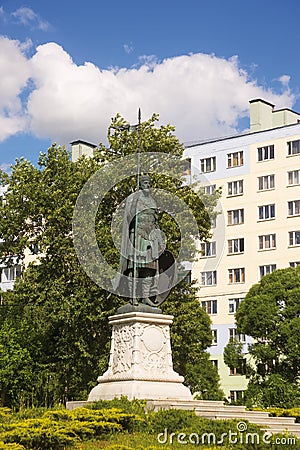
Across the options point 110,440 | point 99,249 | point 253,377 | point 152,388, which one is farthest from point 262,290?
point 110,440

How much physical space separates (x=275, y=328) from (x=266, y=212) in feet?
62.3

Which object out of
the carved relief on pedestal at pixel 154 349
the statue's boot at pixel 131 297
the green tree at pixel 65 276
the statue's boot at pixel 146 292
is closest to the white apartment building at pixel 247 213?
the green tree at pixel 65 276

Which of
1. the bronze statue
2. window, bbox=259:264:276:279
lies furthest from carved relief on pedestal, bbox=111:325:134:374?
window, bbox=259:264:276:279

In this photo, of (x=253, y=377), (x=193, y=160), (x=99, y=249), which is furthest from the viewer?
(x=193, y=160)

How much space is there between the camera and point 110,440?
14.3 m

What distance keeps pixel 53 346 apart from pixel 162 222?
22.5 ft

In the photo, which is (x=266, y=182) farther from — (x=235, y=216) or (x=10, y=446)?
(x=10, y=446)

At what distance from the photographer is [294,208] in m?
53.2

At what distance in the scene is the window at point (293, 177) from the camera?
53344mm

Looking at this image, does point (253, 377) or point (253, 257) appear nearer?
point (253, 377)

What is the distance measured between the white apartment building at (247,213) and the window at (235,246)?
7cm

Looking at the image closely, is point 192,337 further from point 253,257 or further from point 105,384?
point 253,257

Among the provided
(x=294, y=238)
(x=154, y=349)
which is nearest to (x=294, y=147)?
(x=294, y=238)

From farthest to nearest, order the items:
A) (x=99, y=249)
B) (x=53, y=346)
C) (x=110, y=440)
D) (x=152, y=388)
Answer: (x=53, y=346) → (x=99, y=249) → (x=152, y=388) → (x=110, y=440)
